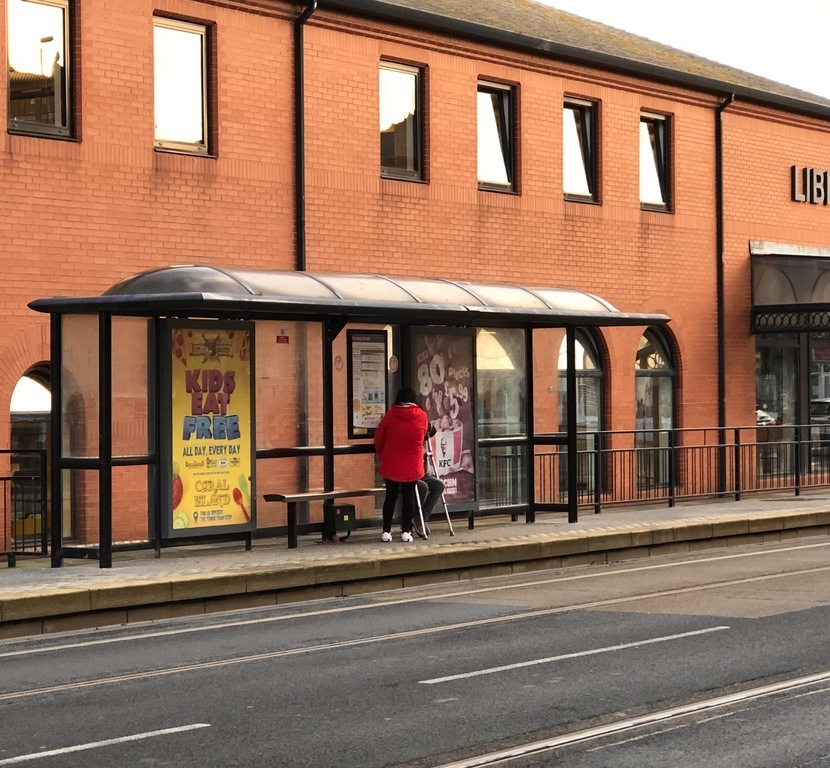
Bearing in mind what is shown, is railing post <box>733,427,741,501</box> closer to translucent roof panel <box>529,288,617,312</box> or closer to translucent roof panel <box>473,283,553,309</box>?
translucent roof panel <box>529,288,617,312</box>

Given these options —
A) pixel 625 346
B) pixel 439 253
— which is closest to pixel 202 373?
pixel 439 253

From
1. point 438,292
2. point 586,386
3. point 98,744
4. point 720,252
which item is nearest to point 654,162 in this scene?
point 720,252

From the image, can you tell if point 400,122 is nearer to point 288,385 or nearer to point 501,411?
point 501,411

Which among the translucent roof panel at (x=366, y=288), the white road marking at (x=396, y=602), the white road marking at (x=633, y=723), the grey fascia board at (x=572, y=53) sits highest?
the grey fascia board at (x=572, y=53)

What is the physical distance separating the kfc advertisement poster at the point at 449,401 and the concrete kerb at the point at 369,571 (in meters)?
1.26

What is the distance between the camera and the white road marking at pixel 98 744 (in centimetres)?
747

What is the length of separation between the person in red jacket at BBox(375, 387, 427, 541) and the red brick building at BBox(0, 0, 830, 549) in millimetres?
1285

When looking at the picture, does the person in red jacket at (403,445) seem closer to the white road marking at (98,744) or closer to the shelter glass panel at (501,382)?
the shelter glass panel at (501,382)

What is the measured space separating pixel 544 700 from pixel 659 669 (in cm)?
124

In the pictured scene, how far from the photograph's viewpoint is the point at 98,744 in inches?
305

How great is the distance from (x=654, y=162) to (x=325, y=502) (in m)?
11.6

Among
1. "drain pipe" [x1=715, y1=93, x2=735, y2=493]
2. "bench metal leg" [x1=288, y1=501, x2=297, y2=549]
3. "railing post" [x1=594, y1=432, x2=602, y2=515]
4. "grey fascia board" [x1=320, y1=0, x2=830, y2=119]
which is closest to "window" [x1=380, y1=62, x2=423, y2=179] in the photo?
"grey fascia board" [x1=320, y1=0, x2=830, y2=119]

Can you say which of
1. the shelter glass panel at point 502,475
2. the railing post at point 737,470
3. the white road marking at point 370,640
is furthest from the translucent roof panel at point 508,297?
the railing post at point 737,470

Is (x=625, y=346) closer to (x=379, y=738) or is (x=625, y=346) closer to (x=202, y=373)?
(x=202, y=373)
